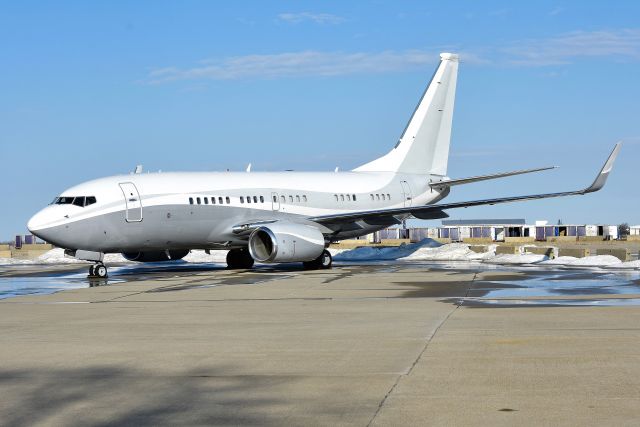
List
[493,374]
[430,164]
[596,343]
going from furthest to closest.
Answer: [430,164] < [596,343] < [493,374]

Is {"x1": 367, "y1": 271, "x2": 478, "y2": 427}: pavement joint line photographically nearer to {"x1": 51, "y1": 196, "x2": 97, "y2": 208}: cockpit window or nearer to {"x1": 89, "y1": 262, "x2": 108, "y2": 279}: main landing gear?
{"x1": 89, "y1": 262, "x2": 108, "y2": 279}: main landing gear

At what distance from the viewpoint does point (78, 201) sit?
3136cm

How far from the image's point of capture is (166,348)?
12.2 m

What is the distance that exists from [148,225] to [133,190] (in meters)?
1.26

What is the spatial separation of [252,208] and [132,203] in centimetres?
505

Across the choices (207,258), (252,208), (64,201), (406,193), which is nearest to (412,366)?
(64,201)

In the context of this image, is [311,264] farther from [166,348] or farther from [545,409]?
[545,409]

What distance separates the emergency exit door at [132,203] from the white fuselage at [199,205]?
0.03 m

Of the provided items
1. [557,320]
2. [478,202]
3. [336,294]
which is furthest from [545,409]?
[478,202]

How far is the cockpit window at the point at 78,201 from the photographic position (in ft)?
103

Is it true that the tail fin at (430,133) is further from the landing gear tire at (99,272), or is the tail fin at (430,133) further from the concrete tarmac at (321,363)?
the concrete tarmac at (321,363)

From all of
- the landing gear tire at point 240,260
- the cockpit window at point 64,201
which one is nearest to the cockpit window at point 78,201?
the cockpit window at point 64,201

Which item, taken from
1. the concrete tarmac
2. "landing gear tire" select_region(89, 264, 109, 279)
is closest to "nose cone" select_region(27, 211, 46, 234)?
"landing gear tire" select_region(89, 264, 109, 279)

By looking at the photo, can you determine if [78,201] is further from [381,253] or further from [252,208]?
[381,253]
